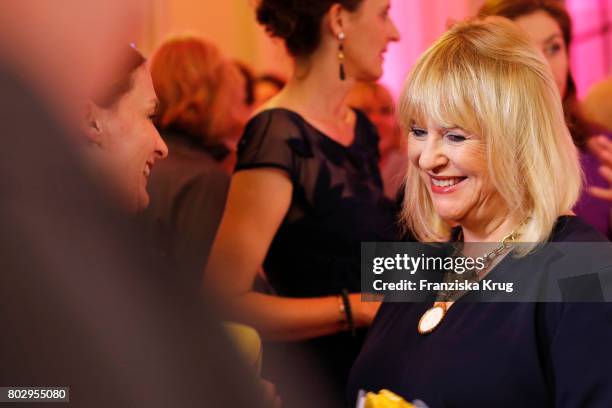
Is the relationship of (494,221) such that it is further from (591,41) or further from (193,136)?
(591,41)

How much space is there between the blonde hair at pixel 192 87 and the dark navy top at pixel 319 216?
77cm

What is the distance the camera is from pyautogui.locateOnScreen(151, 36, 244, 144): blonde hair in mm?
2580

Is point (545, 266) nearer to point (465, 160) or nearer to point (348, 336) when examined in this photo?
point (465, 160)

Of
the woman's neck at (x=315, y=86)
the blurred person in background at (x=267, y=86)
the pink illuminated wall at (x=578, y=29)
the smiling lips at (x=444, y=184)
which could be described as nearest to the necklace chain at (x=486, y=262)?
the smiling lips at (x=444, y=184)

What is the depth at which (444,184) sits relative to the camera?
4.45 feet

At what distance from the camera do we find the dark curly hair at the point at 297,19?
186cm

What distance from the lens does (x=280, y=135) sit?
181cm

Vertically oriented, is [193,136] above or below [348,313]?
above

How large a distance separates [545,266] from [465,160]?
21 cm

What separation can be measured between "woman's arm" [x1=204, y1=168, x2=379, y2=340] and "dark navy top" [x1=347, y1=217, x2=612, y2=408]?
0.48 metres

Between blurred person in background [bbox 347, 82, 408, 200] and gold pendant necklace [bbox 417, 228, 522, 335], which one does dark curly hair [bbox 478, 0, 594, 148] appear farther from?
blurred person in background [bbox 347, 82, 408, 200]

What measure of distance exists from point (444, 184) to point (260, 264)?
56cm

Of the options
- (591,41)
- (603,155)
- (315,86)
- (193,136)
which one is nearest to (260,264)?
(315,86)

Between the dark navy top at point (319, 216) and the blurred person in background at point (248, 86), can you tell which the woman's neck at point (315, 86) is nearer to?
the dark navy top at point (319, 216)
